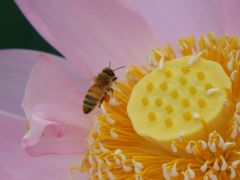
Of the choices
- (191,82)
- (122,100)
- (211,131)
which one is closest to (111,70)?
(122,100)

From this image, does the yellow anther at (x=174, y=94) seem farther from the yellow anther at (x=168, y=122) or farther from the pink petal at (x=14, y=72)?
the pink petal at (x=14, y=72)

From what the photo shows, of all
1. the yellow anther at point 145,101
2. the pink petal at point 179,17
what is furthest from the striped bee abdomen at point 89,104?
the pink petal at point 179,17

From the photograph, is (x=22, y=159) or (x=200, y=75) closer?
(x=200, y=75)

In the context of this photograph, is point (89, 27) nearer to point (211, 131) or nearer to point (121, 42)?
point (121, 42)

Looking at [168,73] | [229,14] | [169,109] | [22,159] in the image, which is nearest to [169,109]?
[169,109]

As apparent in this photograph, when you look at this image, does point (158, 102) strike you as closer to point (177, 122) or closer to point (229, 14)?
point (177, 122)

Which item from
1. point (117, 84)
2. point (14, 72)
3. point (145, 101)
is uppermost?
point (14, 72)
